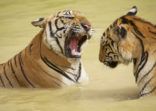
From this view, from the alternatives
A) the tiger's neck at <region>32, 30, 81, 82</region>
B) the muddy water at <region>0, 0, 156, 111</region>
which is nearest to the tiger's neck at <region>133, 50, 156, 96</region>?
the muddy water at <region>0, 0, 156, 111</region>

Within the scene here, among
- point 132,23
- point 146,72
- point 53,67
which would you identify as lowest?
point 53,67

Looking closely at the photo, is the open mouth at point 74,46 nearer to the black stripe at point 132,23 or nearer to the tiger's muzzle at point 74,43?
the tiger's muzzle at point 74,43

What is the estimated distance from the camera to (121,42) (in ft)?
23.4

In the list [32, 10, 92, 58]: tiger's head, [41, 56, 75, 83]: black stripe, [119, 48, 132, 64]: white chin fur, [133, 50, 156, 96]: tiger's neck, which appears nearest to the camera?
[133, 50, 156, 96]: tiger's neck

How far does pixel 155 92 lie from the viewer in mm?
6840

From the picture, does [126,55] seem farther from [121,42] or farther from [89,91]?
[89,91]

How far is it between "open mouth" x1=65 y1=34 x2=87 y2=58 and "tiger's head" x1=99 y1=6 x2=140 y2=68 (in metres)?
0.68

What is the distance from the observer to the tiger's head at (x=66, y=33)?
8.01 m

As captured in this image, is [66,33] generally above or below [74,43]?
above

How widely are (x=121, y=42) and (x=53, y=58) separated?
1295mm

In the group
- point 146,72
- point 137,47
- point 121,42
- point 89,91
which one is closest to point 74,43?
point 89,91

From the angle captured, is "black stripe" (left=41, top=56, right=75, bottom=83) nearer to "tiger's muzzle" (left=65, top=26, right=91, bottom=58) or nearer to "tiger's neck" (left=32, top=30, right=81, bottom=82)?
"tiger's neck" (left=32, top=30, right=81, bottom=82)

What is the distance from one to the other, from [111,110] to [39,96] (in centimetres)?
131

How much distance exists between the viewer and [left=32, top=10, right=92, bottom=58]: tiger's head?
8008mm
